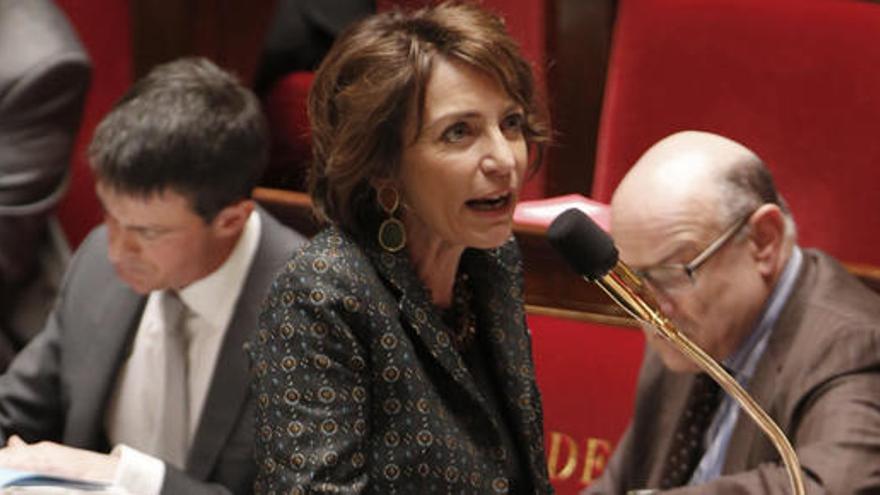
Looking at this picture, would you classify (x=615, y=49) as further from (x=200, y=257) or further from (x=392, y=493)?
(x=392, y=493)

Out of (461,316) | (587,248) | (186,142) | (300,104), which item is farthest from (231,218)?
(587,248)

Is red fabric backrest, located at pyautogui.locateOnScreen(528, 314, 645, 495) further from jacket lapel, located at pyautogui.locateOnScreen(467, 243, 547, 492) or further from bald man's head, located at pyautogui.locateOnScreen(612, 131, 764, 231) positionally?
jacket lapel, located at pyautogui.locateOnScreen(467, 243, 547, 492)

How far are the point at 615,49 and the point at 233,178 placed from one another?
0.43 metres

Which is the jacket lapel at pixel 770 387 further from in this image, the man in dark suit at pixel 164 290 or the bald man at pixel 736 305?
the man in dark suit at pixel 164 290

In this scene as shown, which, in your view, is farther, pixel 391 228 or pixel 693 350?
pixel 391 228

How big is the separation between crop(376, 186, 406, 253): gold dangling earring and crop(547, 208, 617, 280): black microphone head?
0.65 ft

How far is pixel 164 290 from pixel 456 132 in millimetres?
494

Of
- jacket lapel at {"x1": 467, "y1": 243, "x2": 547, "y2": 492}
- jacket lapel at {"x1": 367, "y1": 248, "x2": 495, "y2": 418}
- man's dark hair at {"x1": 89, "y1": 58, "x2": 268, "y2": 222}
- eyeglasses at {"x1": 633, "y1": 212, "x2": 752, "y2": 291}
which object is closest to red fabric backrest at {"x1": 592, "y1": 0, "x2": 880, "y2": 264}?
eyeglasses at {"x1": 633, "y1": 212, "x2": 752, "y2": 291}

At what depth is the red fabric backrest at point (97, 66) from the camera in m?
1.82

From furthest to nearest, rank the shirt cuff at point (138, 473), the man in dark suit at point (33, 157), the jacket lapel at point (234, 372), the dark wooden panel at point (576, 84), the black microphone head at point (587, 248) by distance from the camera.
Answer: the dark wooden panel at point (576, 84), the man in dark suit at point (33, 157), the jacket lapel at point (234, 372), the shirt cuff at point (138, 473), the black microphone head at point (587, 248)

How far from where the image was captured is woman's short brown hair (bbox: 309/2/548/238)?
3.28 ft

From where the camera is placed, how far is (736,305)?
4.32 ft

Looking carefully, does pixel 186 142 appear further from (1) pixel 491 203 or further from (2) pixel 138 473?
(1) pixel 491 203

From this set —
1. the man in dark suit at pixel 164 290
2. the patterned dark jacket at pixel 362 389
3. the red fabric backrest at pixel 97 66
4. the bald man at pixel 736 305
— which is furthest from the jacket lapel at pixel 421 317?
the red fabric backrest at pixel 97 66
